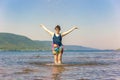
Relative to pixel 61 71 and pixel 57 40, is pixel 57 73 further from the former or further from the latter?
pixel 57 40

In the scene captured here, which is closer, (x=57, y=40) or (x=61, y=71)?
(x=61, y=71)

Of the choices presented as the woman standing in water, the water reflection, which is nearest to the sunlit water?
the water reflection

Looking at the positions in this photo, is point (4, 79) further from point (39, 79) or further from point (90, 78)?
point (90, 78)

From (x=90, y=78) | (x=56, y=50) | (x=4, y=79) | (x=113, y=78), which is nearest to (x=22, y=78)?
(x=4, y=79)

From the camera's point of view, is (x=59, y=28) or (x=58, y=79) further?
(x=59, y=28)

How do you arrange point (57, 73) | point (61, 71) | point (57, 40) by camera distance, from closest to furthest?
point (57, 73) → point (61, 71) → point (57, 40)

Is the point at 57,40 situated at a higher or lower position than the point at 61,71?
higher

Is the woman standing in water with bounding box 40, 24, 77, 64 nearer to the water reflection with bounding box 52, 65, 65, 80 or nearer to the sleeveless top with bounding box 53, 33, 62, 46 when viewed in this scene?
the sleeveless top with bounding box 53, 33, 62, 46

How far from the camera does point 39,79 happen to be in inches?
530

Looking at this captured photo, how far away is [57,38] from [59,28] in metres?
0.68

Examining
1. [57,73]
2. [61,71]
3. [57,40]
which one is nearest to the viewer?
[57,73]

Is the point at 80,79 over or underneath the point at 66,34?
underneath

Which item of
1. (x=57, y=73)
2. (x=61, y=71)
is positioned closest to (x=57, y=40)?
(x=61, y=71)

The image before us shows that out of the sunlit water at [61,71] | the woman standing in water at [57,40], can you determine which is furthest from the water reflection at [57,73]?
the woman standing in water at [57,40]
